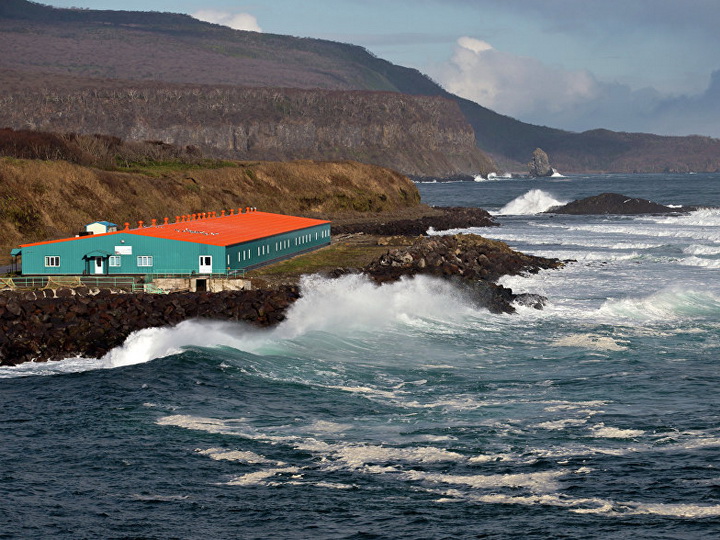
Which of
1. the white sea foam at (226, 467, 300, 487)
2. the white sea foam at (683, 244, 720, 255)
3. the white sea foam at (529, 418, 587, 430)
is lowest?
the white sea foam at (226, 467, 300, 487)

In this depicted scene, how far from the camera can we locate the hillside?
279 feet

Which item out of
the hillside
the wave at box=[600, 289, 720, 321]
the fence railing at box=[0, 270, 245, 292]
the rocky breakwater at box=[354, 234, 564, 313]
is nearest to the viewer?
the wave at box=[600, 289, 720, 321]

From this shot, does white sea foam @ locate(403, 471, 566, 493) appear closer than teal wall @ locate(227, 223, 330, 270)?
Yes

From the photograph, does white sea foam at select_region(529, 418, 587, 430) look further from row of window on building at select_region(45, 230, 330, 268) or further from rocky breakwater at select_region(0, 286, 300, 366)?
row of window on building at select_region(45, 230, 330, 268)

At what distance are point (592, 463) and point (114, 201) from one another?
253ft

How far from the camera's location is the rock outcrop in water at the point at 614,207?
15400 centimetres

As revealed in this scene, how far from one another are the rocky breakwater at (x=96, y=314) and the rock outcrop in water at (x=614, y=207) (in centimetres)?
11088

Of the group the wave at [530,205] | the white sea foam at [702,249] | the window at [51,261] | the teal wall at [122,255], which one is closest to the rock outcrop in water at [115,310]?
the teal wall at [122,255]

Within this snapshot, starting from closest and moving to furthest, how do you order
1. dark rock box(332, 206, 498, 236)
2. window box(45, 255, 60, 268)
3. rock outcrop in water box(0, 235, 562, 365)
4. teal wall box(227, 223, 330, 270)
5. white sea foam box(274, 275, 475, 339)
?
rock outcrop in water box(0, 235, 562, 365), white sea foam box(274, 275, 475, 339), window box(45, 255, 60, 268), teal wall box(227, 223, 330, 270), dark rock box(332, 206, 498, 236)

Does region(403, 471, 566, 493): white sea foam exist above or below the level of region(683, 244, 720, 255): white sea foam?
below

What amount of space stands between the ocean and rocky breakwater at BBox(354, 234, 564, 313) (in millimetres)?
3839

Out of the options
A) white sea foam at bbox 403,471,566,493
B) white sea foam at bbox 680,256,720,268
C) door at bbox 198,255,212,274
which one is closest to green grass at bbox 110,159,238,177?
white sea foam at bbox 680,256,720,268

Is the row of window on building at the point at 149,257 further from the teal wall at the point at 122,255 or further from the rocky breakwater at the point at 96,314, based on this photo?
the rocky breakwater at the point at 96,314

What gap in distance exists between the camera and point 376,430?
2981 centimetres
